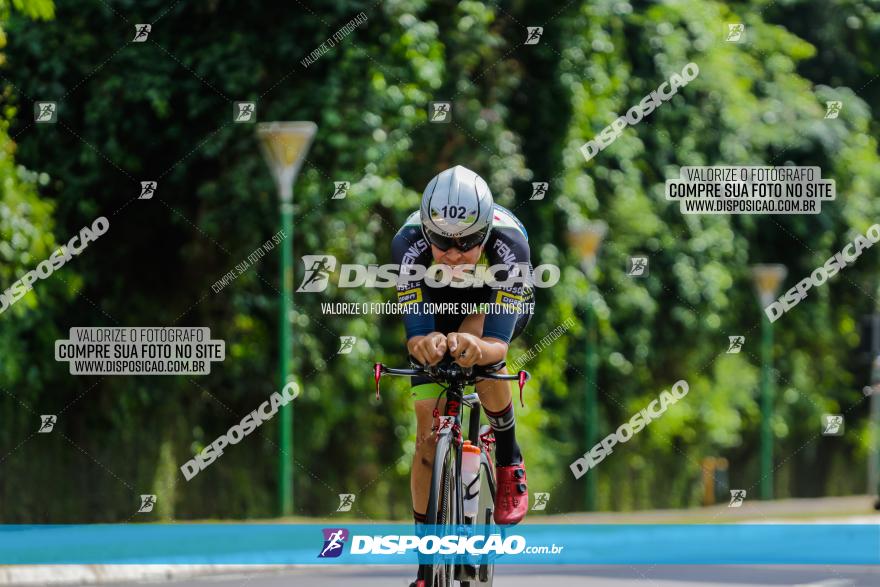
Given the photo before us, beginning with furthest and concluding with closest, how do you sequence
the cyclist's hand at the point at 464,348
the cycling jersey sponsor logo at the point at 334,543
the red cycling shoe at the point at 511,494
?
the cycling jersey sponsor logo at the point at 334,543, the red cycling shoe at the point at 511,494, the cyclist's hand at the point at 464,348

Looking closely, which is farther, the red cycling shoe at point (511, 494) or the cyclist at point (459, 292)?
the red cycling shoe at point (511, 494)

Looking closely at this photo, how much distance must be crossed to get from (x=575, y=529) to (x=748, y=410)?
15673 millimetres

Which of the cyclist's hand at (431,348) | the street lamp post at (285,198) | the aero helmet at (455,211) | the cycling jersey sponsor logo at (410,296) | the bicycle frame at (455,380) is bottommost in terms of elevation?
the bicycle frame at (455,380)

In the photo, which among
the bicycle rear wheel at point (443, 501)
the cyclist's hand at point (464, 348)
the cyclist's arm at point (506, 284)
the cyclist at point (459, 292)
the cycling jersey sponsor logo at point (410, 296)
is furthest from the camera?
the cyclist's arm at point (506, 284)

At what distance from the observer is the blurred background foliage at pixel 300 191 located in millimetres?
16891

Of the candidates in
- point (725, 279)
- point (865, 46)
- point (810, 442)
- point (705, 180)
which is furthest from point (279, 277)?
point (810, 442)

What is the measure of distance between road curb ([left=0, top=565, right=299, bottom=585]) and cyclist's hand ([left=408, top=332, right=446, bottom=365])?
4.08m

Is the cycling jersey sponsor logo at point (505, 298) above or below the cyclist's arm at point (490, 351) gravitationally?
above

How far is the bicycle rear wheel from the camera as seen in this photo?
7172 mm

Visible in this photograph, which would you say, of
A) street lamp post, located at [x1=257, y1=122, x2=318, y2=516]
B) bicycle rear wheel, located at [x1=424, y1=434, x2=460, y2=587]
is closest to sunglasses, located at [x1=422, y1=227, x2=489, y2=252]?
bicycle rear wheel, located at [x1=424, y1=434, x2=460, y2=587]

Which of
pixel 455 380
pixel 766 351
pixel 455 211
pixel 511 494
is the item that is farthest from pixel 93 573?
pixel 766 351

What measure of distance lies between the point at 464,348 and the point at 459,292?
1.85 feet

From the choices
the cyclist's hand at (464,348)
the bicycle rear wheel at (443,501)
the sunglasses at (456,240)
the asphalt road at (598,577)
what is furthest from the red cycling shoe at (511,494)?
the asphalt road at (598,577)

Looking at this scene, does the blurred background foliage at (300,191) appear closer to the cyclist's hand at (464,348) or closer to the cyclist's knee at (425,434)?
the cyclist's knee at (425,434)
